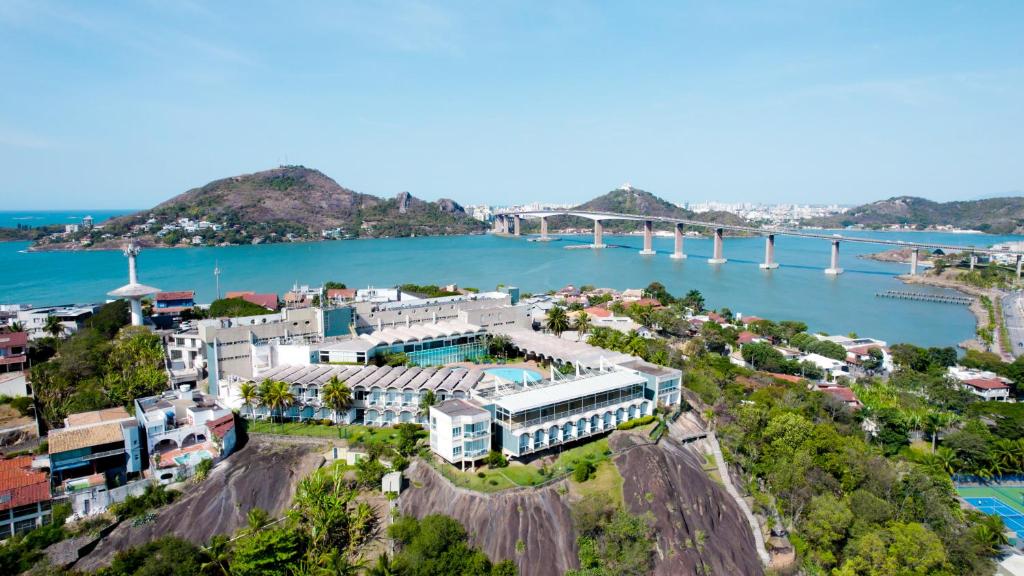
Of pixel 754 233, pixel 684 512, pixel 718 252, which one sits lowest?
pixel 684 512

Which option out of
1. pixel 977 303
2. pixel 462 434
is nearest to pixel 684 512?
pixel 462 434

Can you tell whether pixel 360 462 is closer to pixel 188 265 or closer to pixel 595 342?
pixel 595 342

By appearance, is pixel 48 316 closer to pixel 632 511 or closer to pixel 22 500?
pixel 22 500

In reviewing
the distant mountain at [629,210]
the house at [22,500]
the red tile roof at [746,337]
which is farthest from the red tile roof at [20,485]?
the distant mountain at [629,210]

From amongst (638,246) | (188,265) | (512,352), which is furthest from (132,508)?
(638,246)

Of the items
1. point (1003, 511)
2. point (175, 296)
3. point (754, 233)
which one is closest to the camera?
point (1003, 511)

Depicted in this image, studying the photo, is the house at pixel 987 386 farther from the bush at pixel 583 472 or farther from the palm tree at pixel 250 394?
the palm tree at pixel 250 394
